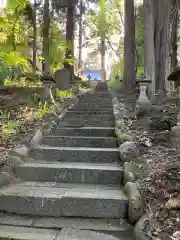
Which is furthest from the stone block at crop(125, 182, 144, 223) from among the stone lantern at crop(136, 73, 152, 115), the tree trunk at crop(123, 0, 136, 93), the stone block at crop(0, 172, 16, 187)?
the tree trunk at crop(123, 0, 136, 93)

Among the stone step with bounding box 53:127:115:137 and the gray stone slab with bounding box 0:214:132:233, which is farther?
the stone step with bounding box 53:127:115:137

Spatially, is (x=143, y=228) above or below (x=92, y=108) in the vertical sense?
below

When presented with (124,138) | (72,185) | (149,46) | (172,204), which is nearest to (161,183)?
(172,204)

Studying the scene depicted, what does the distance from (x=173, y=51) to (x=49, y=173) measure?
10534mm

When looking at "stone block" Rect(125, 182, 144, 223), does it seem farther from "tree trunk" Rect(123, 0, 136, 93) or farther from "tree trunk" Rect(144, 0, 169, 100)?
"tree trunk" Rect(123, 0, 136, 93)

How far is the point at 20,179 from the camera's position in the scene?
3.66 metres

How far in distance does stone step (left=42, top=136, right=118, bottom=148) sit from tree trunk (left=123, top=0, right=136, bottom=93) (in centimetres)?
619

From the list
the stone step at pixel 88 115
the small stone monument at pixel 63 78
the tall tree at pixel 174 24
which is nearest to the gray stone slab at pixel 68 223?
the stone step at pixel 88 115

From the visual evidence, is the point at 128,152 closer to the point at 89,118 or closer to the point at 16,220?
the point at 16,220

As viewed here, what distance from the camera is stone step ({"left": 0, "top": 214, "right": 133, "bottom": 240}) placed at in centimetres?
263

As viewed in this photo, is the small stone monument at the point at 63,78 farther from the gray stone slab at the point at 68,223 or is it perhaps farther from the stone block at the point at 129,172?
the gray stone slab at the point at 68,223

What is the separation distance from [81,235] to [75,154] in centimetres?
168

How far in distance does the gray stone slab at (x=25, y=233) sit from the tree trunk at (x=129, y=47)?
329 inches

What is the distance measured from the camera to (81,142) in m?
4.65
